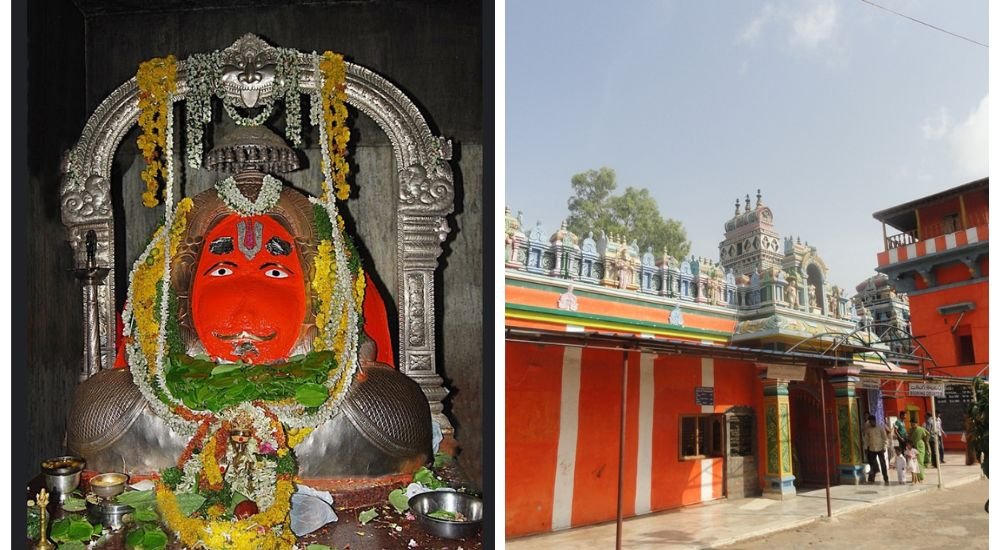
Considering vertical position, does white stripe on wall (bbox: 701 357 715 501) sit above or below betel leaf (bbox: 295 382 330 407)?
below

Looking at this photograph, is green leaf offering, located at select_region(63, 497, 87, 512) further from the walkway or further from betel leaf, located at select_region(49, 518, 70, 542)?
the walkway

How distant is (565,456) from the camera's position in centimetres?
557

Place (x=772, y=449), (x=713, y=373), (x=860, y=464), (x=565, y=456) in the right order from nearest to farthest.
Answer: (x=565, y=456) < (x=713, y=373) < (x=772, y=449) < (x=860, y=464)

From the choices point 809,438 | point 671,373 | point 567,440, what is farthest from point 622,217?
point 809,438

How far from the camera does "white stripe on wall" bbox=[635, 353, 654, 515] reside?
634 centimetres

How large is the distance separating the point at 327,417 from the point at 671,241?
15.4ft

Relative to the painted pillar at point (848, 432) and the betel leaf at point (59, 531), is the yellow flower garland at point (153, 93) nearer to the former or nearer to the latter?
the betel leaf at point (59, 531)

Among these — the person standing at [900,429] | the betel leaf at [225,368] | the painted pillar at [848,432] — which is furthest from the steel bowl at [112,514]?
the person standing at [900,429]

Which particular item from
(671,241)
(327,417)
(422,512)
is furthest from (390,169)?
(671,241)

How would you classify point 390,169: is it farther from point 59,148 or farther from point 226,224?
point 59,148

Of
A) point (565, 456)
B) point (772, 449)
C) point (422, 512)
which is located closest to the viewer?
point (422, 512)

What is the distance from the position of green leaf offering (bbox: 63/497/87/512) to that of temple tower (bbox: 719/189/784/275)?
6.26 metres

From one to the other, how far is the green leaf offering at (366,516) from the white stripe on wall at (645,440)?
129 inches

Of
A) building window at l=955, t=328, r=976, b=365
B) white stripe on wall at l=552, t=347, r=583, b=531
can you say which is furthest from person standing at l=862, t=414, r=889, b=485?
white stripe on wall at l=552, t=347, r=583, b=531
